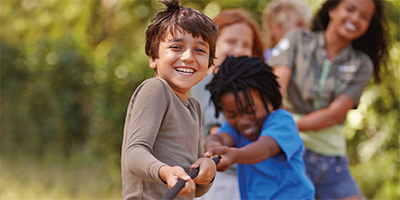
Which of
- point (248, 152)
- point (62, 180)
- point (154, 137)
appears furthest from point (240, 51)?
point (62, 180)

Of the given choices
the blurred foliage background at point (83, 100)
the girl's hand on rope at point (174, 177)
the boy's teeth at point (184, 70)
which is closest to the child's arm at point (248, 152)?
the boy's teeth at point (184, 70)

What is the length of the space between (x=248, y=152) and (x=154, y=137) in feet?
2.20

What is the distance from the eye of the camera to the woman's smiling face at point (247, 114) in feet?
7.52

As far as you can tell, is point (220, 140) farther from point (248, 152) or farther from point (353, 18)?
point (353, 18)

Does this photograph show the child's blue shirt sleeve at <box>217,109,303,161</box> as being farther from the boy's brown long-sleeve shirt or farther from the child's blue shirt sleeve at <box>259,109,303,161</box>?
the boy's brown long-sleeve shirt

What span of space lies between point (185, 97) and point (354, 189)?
197 centimetres

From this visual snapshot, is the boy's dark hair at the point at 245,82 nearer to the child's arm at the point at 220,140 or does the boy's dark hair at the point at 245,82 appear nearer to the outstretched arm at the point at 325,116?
the child's arm at the point at 220,140

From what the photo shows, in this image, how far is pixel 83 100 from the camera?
6.29 metres

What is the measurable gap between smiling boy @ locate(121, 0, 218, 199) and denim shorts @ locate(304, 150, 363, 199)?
5.14ft

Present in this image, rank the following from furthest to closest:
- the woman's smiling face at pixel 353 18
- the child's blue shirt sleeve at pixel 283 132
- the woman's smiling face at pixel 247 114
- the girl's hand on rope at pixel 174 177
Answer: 1. the woman's smiling face at pixel 353 18
2. the woman's smiling face at pixel 247 114
3. the child's blue shirt sleeve at pixel 283 132
4. the girl's hand on rope at pixel 174 177

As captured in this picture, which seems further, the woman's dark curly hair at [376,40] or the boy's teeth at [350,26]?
the woman's dark curly hair at [376,40]

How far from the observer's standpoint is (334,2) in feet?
11.4

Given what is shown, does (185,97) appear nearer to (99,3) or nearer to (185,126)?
(185,126)

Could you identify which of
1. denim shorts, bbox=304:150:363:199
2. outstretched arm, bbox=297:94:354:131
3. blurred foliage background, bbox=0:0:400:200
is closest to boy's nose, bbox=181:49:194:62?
outstretched arm, bbox=297:94:354:131
